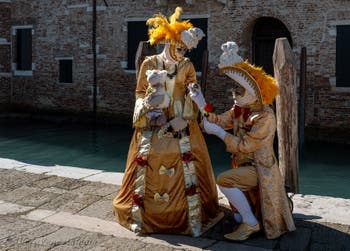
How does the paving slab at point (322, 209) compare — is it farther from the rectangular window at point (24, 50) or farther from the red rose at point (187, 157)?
the rectangular window at point (24, 50)

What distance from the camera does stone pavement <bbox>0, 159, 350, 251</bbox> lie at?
137 inches

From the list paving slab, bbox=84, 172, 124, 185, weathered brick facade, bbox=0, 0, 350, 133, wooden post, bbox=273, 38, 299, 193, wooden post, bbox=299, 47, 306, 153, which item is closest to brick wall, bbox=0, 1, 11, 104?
weathered brick facade, bbox=0, 0, 350, 133

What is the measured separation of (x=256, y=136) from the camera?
11.6 feet

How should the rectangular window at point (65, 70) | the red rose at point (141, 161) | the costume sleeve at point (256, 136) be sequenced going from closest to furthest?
the costume sleeve at point (256, 136)
the red rose at point (141, 161)
the rectangular window at point (65, 70)

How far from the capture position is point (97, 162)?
9.44 meters

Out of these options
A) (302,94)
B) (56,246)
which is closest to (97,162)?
(302,94)

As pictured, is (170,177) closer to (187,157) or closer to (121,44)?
(187,157)

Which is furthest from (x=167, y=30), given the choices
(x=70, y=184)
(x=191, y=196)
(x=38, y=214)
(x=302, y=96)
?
(x=302, y=96)

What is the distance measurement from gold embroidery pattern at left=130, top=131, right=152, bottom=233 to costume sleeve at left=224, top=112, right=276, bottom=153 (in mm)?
644

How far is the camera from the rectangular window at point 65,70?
50.5ft

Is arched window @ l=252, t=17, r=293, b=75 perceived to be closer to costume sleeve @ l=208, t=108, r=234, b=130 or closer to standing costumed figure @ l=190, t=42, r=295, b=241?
costume sleeve @ l=208, t=108, r=234, b=130

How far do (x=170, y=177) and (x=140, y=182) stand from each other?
0.78 feet

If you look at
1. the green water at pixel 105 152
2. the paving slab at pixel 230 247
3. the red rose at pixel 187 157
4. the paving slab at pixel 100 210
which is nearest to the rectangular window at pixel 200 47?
the green water at pixel 105 152

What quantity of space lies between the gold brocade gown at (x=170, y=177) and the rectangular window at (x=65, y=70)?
38.9ft
